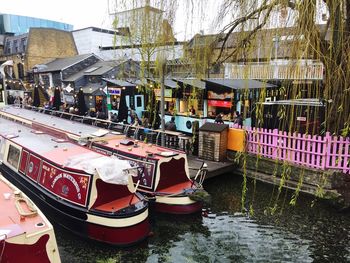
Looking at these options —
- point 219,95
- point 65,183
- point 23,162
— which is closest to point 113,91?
point 219,95

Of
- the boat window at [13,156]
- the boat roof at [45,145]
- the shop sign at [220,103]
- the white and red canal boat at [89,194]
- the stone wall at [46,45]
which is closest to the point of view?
the white and red canal boat at [89,194]

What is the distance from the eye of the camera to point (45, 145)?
919 centimetres

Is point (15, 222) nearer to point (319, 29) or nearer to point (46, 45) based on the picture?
point (319, 29)

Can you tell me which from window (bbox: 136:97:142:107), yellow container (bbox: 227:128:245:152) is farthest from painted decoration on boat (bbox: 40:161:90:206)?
window (bbox: 136:97:142:107)

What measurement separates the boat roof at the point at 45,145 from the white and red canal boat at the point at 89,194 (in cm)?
3

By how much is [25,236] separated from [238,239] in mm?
4630

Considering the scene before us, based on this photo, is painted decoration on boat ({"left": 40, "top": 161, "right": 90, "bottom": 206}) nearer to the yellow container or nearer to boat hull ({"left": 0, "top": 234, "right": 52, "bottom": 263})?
boat hull ({"left": 0, "top": 234, "right": 52, "bottom": 263})

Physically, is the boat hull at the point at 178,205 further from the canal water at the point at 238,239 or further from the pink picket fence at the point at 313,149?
the pink picket fence at the point at 313,149

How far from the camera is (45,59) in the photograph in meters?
35.2

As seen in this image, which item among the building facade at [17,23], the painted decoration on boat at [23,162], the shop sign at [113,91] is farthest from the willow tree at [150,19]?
the building facade at [17,23]

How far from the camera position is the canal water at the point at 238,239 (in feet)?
20.9

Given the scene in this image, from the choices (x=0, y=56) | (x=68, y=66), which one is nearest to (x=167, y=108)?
(x=68, y=66)

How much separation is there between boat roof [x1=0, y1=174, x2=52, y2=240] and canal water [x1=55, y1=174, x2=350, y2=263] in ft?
6.00

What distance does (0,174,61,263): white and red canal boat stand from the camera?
4.21 meters
